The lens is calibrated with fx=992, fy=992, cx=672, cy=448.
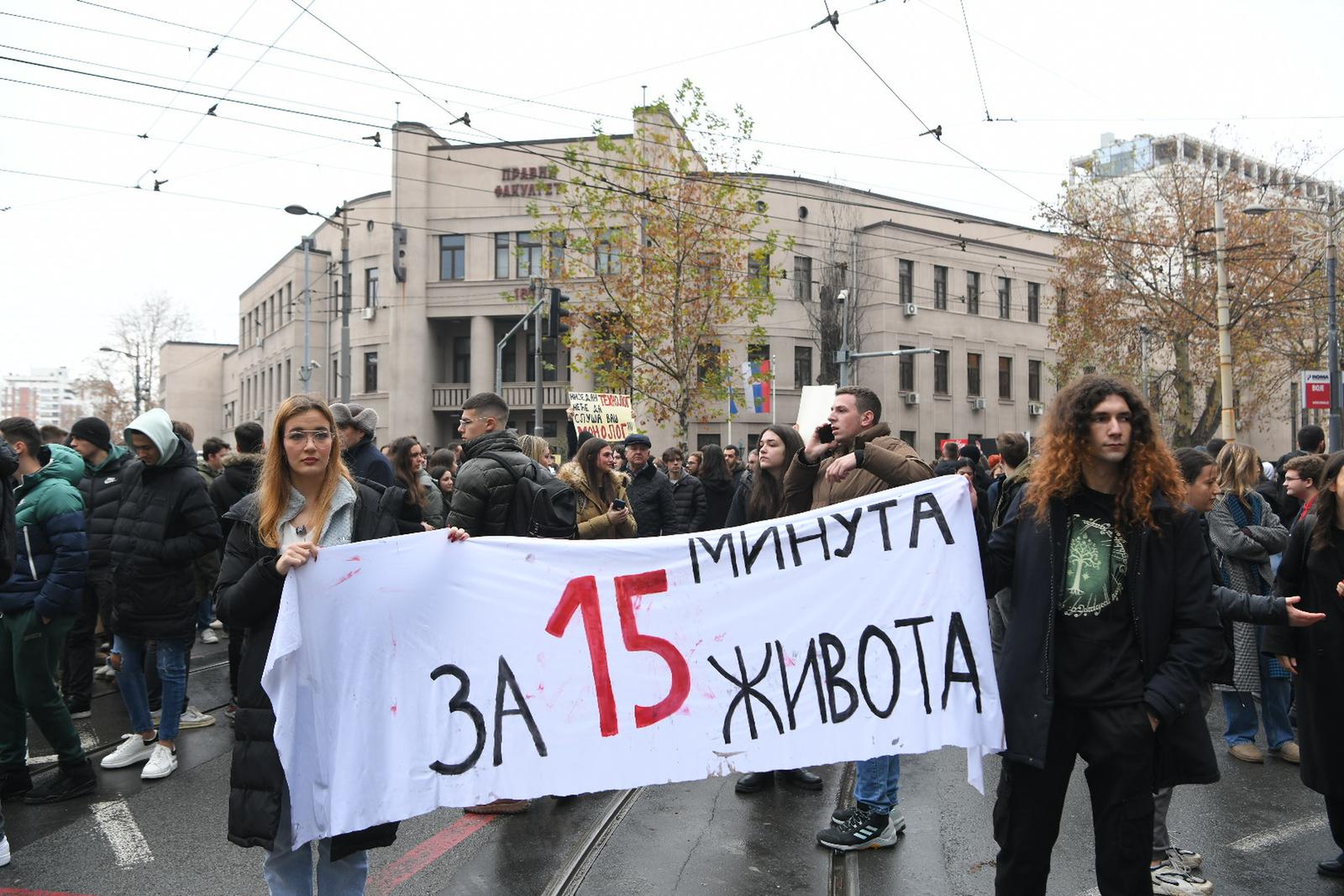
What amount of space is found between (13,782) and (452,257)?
3474 cm

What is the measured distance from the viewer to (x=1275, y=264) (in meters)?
29.5

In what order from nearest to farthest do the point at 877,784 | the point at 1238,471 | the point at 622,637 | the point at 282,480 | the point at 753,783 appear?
the point at 282,480
the point at 622,637
the point at 877,784
the point at 753,783
the point at 1238,471

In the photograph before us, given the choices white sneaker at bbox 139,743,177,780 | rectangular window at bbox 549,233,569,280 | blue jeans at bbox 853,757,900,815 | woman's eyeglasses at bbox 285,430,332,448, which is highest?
rectangular window at bbox 549,233,569,280

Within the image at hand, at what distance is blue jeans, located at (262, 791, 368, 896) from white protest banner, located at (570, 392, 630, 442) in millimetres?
13175

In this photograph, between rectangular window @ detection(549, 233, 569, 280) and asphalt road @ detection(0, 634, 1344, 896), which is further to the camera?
rectangular window @ detection(549, 233, 569, 280)

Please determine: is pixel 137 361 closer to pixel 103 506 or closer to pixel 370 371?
pixel 370 371

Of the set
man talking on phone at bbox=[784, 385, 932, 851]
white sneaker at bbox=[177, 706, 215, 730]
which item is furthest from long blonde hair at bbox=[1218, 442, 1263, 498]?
white sneaker at bbox=[177, 706, 215, 730]

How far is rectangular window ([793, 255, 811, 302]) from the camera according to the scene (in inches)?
1507

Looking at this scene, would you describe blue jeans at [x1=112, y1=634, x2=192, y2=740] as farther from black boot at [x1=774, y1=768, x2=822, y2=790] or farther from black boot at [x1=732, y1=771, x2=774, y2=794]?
black boot at [x1=774, y1=768, x2=822, y2=790]

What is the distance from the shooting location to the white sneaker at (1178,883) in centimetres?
423

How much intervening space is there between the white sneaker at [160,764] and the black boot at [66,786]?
0.30 meters

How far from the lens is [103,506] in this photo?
6395 mm

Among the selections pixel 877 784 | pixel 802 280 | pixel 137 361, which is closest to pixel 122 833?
pixel 877 784

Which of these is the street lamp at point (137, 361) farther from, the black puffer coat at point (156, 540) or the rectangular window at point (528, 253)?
the black puffer coat at point (156, 540)
